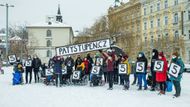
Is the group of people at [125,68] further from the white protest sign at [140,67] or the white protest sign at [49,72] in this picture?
the white protest sign at [49,72]

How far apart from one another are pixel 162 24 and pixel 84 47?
4896cm

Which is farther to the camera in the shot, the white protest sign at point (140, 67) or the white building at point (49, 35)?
the white building at point (49, 35)

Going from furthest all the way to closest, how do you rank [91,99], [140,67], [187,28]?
1. [187,28]
2. [140,67]
3. [91,99]

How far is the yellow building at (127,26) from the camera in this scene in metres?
63.4

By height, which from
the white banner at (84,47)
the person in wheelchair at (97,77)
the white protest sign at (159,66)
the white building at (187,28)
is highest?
the white building at (187,28)

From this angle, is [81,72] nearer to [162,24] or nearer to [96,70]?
[96,70]

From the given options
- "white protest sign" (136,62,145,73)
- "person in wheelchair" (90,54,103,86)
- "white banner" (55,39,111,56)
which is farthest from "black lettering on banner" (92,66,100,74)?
"white protest sign" (136,62,145,73)

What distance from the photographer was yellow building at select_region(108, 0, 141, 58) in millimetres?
63394

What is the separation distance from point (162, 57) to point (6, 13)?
3623cm

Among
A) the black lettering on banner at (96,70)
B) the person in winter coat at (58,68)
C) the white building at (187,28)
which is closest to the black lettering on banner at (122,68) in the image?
the black lettering on banner at (96,70)

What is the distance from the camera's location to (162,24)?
67812mm

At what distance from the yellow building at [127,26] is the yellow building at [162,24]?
1921 mm

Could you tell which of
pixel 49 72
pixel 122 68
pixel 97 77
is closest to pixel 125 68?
pixel 122 68

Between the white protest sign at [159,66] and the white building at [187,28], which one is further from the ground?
the white building at [187,28]
